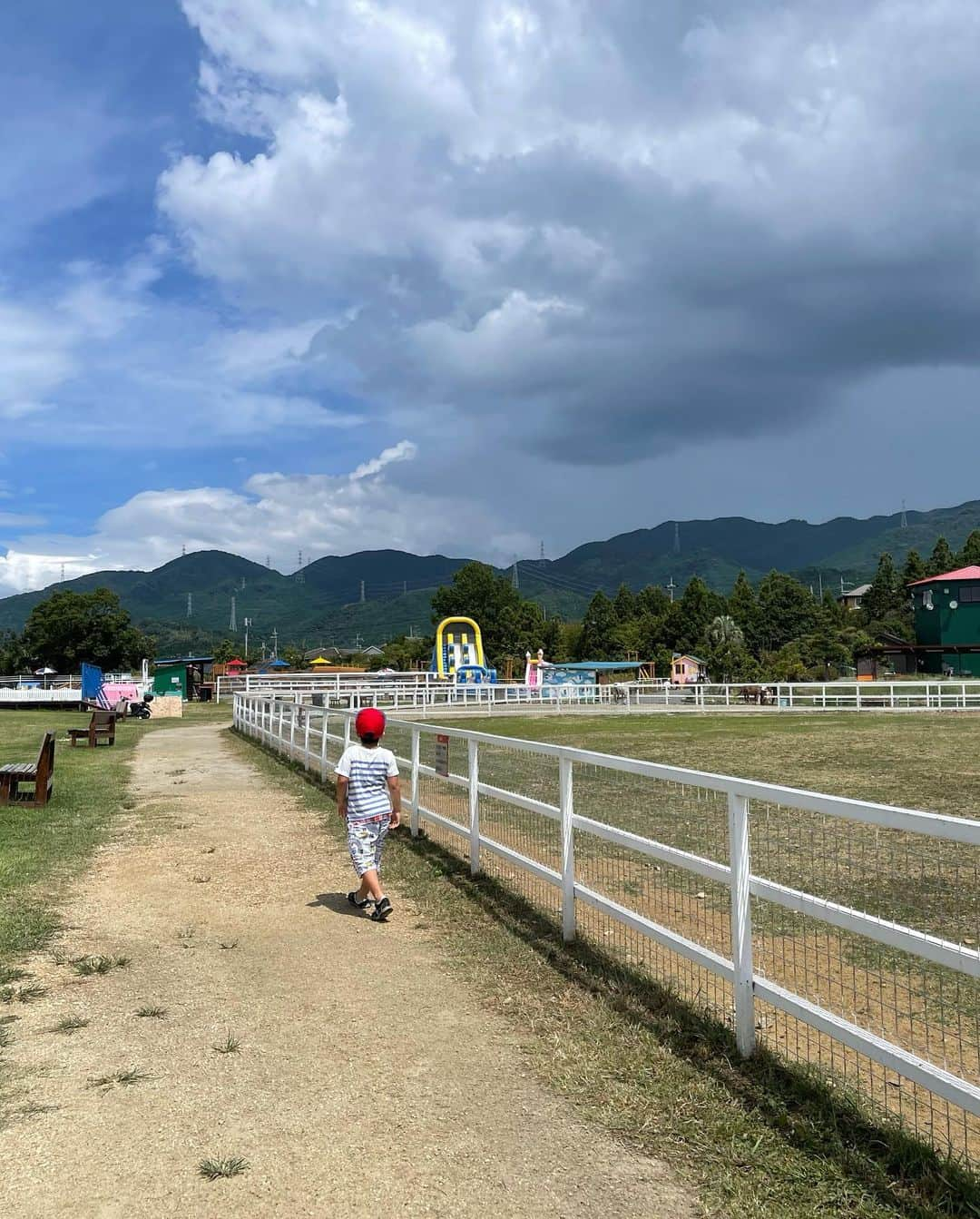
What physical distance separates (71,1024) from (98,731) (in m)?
19.8

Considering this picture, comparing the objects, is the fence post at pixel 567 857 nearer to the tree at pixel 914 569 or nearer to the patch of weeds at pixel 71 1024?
the patch of weeds at pixel 71 1024

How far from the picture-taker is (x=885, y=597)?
103188 mm

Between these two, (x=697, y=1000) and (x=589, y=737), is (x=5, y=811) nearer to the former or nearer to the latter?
(x=697, y=1000)

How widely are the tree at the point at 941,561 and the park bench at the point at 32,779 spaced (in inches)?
Result: 4059

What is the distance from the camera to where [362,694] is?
131 ft

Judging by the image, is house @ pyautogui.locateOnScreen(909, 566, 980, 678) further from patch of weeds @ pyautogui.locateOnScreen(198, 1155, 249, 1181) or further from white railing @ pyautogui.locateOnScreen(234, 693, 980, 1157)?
A: patch of weeds @ pyautogui.locateOnScreen(198, 1155, 249, 1181)

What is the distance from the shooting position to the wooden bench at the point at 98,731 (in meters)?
22.4

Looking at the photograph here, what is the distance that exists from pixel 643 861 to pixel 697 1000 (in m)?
2.53

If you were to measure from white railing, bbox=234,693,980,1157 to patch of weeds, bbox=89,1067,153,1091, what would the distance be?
2571mm

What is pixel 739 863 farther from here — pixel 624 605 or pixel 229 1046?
pixel 624 605

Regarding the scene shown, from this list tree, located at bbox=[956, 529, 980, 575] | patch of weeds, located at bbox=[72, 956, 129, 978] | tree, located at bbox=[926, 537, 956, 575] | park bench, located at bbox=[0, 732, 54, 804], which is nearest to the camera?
patch of weeds, located at bbox=[72, 956, 129, 978]

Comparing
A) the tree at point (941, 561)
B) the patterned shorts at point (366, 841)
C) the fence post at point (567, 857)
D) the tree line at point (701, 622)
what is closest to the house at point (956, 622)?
the tree line at point (701, 622)

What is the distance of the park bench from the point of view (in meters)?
12.2

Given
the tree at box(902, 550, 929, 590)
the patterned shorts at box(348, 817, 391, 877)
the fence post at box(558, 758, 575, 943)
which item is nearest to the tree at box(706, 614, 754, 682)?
the tree at box(902, 550, 929, 590)
